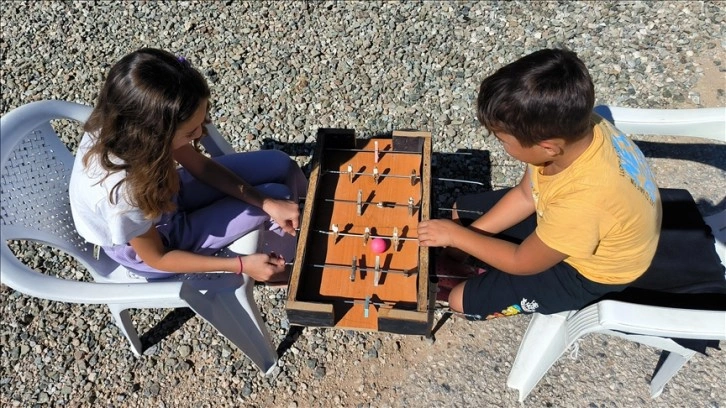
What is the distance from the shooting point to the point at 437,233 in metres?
2.03

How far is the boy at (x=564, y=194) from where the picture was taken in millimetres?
1692

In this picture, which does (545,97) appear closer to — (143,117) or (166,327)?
(143,117)

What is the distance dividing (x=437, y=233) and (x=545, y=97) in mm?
629

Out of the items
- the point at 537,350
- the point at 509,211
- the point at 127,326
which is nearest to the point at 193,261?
the point at 127,326

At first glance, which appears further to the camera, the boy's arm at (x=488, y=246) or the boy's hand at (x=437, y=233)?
the boy's hand at (x=437, y=233)

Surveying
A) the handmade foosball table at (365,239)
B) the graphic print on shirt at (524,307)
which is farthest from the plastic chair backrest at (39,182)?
the graphic print on shirt at (524,307)

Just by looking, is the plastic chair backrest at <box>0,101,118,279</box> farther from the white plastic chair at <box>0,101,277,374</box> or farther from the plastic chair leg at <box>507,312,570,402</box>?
the plastic chair leg at <box>507,312,570,402</box>

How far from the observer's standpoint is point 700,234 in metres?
2.12

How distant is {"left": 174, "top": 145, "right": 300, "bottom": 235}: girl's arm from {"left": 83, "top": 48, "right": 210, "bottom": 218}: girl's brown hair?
1.42 feet

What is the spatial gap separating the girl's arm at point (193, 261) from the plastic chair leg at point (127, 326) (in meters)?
0.52

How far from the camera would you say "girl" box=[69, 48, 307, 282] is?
5.81ft

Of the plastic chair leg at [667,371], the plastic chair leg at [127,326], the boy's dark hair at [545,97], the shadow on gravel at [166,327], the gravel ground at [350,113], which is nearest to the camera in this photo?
the boy's dark hair at [545,97]

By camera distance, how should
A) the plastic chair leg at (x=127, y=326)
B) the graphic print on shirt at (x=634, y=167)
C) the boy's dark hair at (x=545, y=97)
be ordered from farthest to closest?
1. the plastic chair leg at (x=127, y=326)
2. the graphic print on shirt at (x=634, y=167)
3. the boy's dark hair at (x=545, y=97)

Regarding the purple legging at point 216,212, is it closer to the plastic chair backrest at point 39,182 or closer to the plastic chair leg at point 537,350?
the plastic chair backrest at point 39,182
